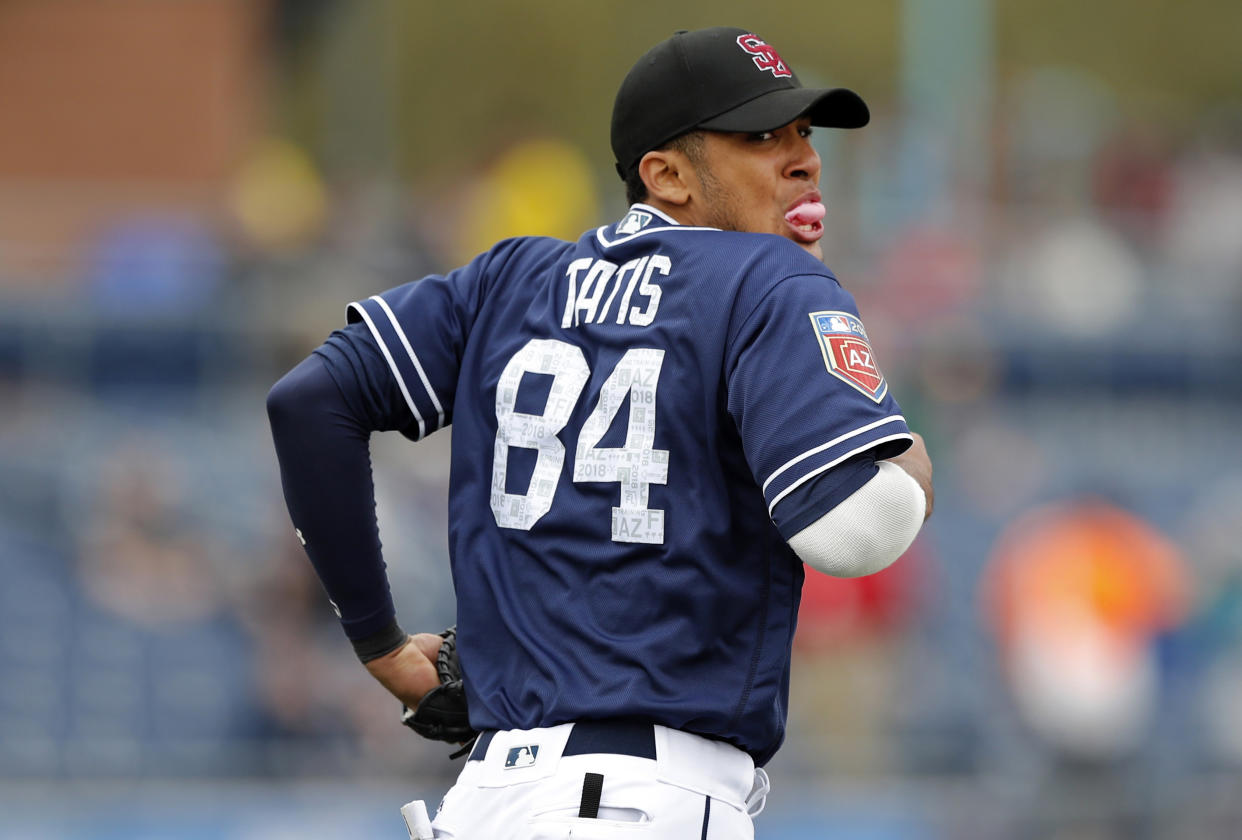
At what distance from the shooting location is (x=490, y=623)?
2.79 m

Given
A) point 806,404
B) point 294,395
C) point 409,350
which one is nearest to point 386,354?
point 409,350

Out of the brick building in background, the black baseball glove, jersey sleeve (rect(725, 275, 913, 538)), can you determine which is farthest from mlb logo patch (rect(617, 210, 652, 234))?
the brick building in background

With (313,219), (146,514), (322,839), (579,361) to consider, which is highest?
(579,361)

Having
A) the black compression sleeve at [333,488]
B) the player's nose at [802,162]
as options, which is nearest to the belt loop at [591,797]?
the black compression sleeve at [333,488]

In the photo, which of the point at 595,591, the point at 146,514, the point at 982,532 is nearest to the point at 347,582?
the point at 595,591

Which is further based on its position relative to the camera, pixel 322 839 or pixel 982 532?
pixel 982 532

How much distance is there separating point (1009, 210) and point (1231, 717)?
12.8 ft

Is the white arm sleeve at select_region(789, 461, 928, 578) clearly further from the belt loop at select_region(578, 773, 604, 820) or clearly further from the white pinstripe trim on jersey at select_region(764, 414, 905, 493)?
the belt loop at select_region(578, 773, 604, 820)

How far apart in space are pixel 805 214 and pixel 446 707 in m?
1.08

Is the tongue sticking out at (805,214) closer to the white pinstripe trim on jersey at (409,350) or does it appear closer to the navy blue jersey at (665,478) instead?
the navy blue jersey at (665,478)

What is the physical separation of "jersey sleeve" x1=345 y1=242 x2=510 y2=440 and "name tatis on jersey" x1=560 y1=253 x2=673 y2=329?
0.21m

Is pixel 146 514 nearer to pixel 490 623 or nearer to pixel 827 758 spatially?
pixel 827 758

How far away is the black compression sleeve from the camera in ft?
9.46

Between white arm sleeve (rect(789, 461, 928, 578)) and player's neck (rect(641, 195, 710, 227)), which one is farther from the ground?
player's neck (rect(641, 195, 710, 227))
